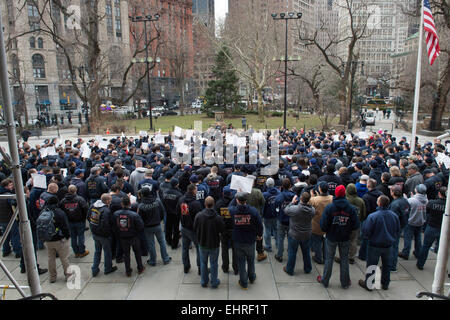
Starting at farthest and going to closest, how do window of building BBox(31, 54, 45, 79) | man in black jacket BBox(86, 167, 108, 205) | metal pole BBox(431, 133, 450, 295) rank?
window of building BBox(31, 54, 45, 79) < man in black jacket BBox(86, 167, 108, 205) < metal pole BBox(431, 133, 450, 295)

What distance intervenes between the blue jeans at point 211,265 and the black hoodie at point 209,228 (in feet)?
0.43

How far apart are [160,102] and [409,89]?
180 ft

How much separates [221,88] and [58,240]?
4068cm

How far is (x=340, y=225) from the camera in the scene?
5754 millimetres

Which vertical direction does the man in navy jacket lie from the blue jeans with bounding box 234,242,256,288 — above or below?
above

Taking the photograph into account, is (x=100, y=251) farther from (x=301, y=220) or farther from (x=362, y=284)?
(x=362, y=284)

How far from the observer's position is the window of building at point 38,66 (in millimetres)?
59312

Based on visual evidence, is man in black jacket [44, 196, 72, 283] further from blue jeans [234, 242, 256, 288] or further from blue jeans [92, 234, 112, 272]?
blue jeans [234, 242, 256, 288]

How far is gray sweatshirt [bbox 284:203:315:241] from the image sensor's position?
6068 mm

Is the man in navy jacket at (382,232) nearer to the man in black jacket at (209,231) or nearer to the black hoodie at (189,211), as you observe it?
the man in black jacket at (209,231)

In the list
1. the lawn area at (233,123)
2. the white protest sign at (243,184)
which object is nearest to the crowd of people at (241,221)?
the white protest sign at (243,184)

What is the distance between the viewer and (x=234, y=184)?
661 centimetres

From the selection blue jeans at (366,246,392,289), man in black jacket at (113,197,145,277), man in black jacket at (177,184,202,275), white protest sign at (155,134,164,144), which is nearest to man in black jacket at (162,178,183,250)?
man in black jacket at (177,184,202,275)

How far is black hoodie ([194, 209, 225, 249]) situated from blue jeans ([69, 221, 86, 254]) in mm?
3126
